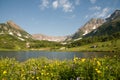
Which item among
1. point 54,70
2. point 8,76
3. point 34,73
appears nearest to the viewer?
point 8,76

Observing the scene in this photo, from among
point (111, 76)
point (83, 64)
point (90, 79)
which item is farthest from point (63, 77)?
point (111, 76)

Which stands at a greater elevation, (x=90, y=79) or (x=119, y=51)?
(x=119, y=51)

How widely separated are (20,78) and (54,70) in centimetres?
320

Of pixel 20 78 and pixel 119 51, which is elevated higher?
pixel 119 51

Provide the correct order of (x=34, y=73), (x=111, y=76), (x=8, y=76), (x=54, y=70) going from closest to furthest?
(x=111, y=76)
(x=8, y=76)
(x=34, y=73)
(x=54, y=70)

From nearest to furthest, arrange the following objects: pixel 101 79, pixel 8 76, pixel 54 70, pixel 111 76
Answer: pixel 101 79, pixel 111 76, pixel 8 76, pixel 54 70

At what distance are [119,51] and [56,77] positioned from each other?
473 centimetres

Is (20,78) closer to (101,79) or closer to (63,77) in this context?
(63,77)

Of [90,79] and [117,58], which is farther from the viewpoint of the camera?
[117,58]

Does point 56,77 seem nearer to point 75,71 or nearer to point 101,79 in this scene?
point 75,71

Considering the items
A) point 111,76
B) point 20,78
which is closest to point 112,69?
point 111,76

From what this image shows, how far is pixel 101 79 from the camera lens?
923cm

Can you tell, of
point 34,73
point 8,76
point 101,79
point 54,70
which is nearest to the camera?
point 101,79

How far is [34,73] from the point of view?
11.8 metres
